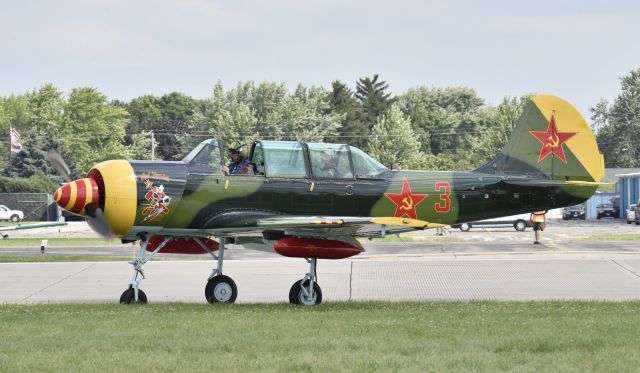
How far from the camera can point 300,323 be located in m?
11.9

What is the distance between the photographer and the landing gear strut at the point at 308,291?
15312 millimetres

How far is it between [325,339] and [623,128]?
115657 mm

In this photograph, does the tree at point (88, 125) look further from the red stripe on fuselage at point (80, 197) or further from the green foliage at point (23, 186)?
the red stripe on fuselage at point (80, 197)

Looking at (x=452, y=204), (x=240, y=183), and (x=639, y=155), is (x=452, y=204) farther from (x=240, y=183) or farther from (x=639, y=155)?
(x=639, y=155)

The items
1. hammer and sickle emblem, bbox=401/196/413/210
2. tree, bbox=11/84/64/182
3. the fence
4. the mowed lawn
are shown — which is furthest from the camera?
tree, bbox=11/84/64/182

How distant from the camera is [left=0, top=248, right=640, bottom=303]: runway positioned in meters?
17.0

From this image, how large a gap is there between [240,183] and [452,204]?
3657 millimetres

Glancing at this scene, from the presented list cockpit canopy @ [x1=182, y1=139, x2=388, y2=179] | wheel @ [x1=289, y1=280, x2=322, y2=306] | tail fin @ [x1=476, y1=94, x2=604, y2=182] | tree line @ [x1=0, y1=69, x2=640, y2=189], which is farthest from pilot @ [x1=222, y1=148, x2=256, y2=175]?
tree line @ [x1=0, y1=69, x2=640, y2=189]

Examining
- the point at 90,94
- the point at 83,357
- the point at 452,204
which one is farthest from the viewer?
the point at 90,94

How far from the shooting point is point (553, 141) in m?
16.6

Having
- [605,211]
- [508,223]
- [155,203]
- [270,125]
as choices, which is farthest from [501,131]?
[155,203]

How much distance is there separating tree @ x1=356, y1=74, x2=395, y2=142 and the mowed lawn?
10391cm

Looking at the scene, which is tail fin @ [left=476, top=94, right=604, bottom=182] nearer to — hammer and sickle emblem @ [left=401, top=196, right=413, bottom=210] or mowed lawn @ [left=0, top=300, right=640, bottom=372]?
hammer and sickle emblem @ [left=401, top=196, right=413, bottom=210]

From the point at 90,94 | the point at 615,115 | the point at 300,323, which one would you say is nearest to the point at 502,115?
the point at 615,115
